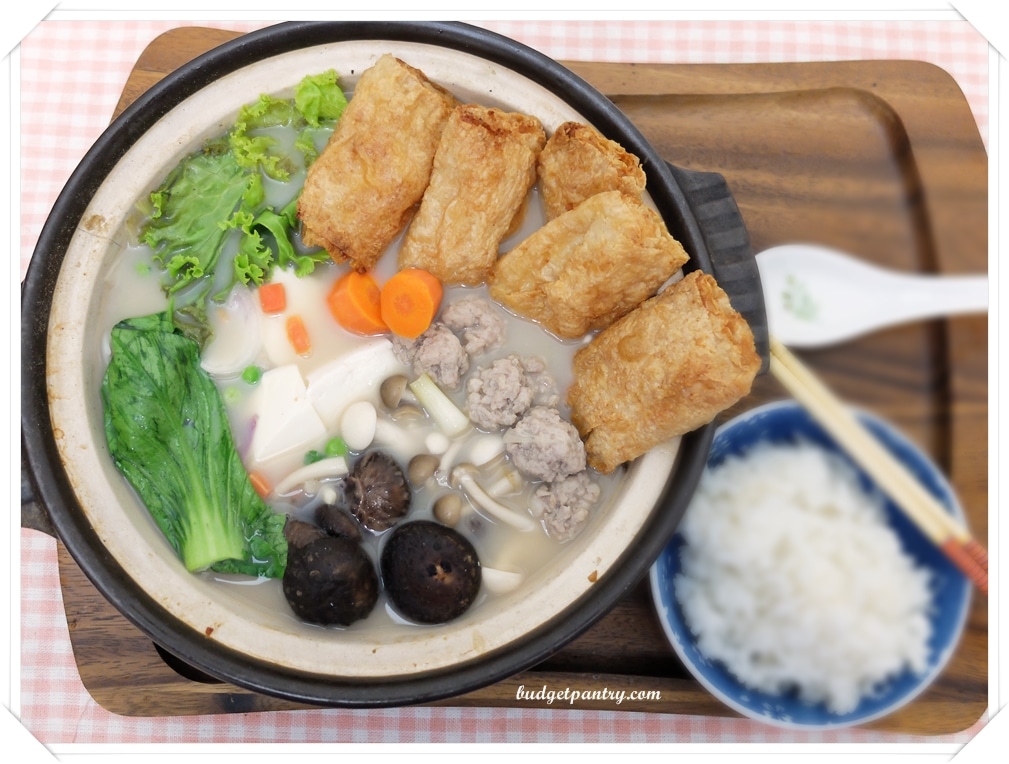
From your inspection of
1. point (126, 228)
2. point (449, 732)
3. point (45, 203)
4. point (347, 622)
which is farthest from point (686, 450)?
point (45, 203)

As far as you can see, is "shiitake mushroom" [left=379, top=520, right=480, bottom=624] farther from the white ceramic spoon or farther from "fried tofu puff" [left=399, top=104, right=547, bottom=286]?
the white ceramic spoon

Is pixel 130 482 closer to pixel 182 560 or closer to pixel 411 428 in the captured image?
pixel 182 560

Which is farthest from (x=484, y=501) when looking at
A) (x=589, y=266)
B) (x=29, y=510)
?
(x=29, y=510)

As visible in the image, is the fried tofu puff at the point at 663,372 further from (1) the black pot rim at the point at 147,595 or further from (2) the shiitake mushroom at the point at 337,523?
(2) the shiitake mushroom at the point at 337,523
